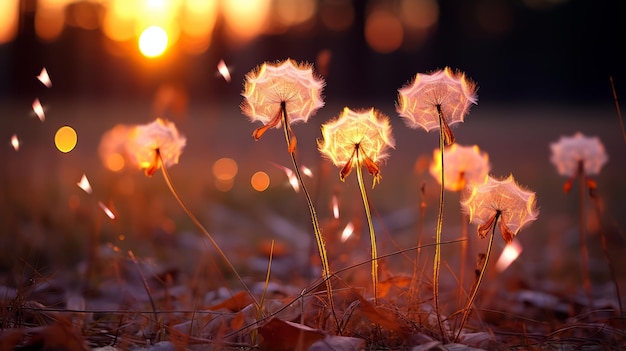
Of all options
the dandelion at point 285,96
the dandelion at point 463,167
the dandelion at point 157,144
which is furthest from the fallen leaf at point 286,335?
the dandelion at point 463,167

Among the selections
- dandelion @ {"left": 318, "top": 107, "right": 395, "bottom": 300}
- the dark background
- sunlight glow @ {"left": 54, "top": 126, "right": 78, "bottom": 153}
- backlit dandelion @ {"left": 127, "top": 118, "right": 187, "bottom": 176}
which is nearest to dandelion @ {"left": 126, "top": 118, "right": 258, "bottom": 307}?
backlit dandelion @ {"left": 127, "top": 118, "right": 187, "bottom": 176}

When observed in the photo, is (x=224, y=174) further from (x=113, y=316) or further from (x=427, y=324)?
(x=427, y=324)

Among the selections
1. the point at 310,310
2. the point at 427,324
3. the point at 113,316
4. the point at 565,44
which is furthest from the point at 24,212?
the point at 565,44

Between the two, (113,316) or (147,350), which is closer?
(147,350)

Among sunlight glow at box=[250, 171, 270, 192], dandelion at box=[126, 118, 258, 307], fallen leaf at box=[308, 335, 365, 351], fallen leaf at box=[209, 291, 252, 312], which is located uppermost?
sunlight glow at box=[250, 171, 270, 192]

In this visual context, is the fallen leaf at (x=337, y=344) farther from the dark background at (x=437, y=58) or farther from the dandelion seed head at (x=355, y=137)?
the dark background at (x=437, y=58)

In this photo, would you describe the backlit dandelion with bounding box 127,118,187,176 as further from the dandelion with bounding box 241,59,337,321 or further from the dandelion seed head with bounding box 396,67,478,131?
the dandelion seed head with bounding box 396,67,478,131

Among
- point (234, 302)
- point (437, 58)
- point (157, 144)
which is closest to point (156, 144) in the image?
point (157, 144)
